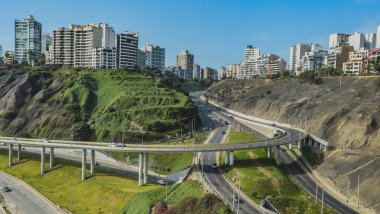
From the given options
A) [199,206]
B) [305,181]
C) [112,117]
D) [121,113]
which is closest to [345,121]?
[305,181]

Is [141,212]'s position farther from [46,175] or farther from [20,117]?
[20,117]

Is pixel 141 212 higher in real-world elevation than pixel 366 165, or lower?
lower

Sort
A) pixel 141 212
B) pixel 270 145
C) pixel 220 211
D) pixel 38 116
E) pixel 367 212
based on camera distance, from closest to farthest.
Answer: pixel 220 211 → pixel 141 212 → pixel 367 212 → pixel 270 145 → pixel 38 116

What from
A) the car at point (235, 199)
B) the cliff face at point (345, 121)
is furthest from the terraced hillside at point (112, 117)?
the car at point (235, 199)

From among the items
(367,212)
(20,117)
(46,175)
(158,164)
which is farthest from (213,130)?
(20,117)

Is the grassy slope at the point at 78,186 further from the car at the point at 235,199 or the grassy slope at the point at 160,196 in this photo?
the car at the point at 235,199

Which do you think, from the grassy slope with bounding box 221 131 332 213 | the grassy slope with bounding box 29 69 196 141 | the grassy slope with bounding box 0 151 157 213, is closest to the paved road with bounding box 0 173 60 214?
the grassy slope with bounding box 0 151 157 213

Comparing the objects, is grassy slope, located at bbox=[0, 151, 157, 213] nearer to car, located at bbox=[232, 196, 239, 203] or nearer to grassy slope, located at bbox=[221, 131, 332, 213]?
grassy slope, located at bbox=[221, 131, 332, 213]
